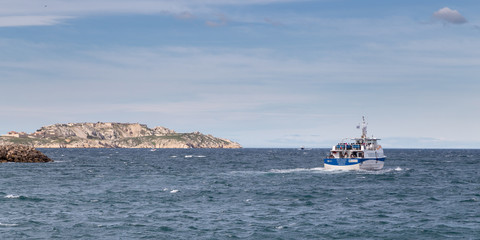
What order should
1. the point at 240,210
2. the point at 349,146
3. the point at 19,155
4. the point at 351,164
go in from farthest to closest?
the point at 19,155, the point at 349,146, the point at 351,164, the point at 240,210

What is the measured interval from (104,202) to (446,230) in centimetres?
3567

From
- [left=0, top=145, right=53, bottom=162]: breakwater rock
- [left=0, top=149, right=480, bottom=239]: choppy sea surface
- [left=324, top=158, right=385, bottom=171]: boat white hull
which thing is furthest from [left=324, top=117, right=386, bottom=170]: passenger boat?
[left=0, top=145, right=53, bottom=162]: breakwater rock

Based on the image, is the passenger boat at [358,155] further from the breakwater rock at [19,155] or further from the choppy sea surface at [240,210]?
the breakwater rock at [19,155]

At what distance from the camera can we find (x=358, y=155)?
10869 cm

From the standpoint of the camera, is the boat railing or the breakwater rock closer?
the boat railing

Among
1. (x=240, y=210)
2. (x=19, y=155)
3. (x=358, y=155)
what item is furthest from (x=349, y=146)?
(x=19, y=155)

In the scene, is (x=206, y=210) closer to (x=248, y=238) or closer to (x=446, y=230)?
(x=248, y=238)

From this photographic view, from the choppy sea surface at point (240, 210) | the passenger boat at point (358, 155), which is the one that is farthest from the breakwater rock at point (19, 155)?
the passenger boat at point (358, 155)

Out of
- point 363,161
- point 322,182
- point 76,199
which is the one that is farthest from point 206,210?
point 363,161

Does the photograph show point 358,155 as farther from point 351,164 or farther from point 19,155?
point 19,155

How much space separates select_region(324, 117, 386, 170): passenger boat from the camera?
353 ft

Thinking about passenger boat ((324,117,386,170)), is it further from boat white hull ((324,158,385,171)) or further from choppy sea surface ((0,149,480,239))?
choppy sea surface ((0,149,480,239))

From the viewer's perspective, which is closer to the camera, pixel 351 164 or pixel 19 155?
pixel 351 164

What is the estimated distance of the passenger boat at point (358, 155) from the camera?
10755 cm
